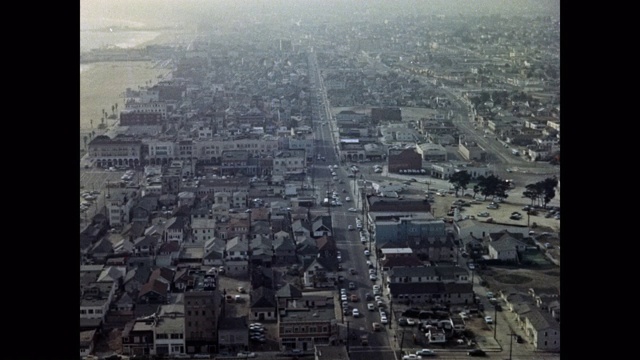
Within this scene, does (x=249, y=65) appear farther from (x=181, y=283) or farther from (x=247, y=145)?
(x=181, y=283)

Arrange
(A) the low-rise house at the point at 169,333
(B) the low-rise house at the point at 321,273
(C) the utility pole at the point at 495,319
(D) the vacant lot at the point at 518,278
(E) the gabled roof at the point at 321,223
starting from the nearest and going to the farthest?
(A) the low-rise house at the point at 169,333, (C) the utility pole at the point at 495,319, (D) the vacant lot at the point at 518,278, (B) the low-rise house at the point at 321,273, (E) the gabled roof at the point at 321,223

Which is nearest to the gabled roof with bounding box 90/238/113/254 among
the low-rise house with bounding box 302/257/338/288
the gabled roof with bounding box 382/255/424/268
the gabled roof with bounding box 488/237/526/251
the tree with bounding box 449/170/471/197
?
the low-rise house with bounding box 302/257/338/288

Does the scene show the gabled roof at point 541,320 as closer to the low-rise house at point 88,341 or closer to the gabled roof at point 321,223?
the gabled roof at point 321,223

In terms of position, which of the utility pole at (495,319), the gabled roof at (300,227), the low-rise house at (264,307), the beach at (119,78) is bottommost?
the utility pole at (495,319)

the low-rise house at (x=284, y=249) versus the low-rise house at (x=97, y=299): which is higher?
the low-rise house at (x=284, y=249)

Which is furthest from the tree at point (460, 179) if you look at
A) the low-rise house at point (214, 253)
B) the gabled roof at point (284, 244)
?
the low-rise house at point (214, 253)

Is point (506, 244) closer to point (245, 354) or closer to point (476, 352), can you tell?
point (476, 352)

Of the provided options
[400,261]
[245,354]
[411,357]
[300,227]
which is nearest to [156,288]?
[245,354]
